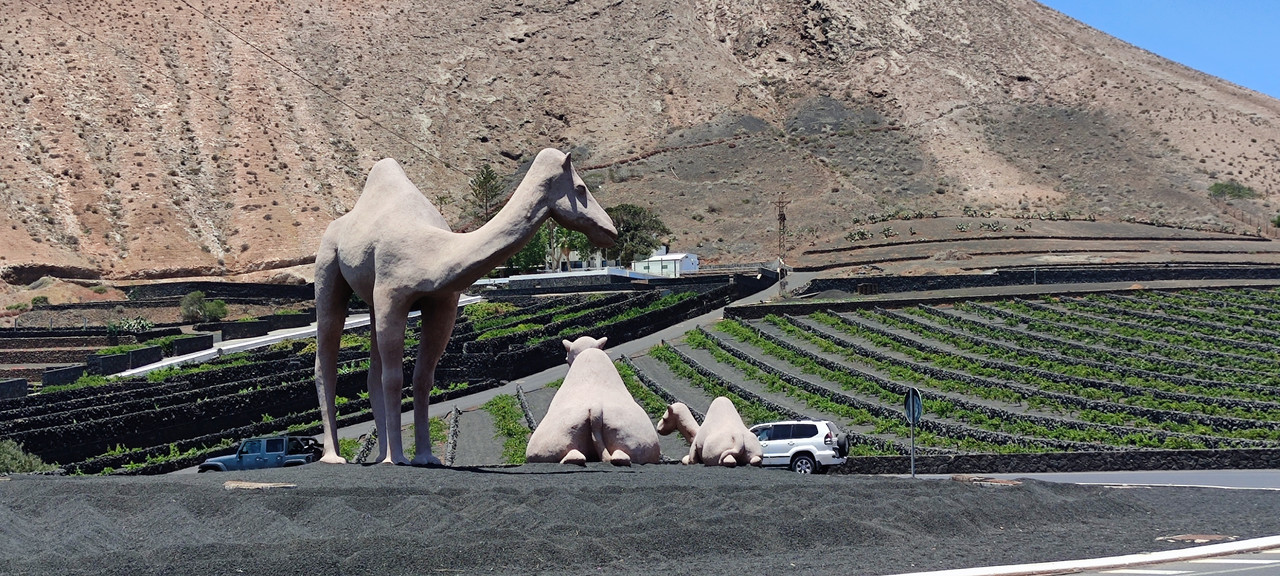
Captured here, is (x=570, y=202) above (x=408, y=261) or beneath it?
above

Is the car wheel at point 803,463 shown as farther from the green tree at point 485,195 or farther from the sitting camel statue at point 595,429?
the green tree at point 485,195

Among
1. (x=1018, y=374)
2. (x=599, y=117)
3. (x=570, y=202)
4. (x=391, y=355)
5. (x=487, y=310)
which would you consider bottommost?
(x=1018, y=374)

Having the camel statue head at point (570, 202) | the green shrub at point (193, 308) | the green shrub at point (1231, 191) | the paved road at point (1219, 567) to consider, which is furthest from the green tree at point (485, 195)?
the paved road at point (1219, 567)

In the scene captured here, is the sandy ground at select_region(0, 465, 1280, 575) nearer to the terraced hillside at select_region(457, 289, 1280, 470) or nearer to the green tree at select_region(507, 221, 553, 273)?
the terraced hillside at select_region(457, 289, 1280, 470)

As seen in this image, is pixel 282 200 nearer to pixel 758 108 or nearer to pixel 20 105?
pixel 20 105

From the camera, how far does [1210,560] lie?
15102mm

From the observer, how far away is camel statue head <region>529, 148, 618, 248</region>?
702 inches

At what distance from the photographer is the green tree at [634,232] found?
3595 inches

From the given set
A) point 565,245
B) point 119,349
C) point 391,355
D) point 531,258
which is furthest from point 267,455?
point 565,245

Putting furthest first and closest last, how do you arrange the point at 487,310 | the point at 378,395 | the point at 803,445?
the point at 487,310
the point at 803,445
the point at 378,395

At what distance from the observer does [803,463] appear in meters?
28.3

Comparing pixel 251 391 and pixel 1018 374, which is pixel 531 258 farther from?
pixel 1018 374

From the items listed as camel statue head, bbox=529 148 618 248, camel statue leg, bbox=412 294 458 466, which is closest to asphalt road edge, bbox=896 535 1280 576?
camel statue head, bbox=529 148 618 248

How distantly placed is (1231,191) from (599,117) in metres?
53.5
